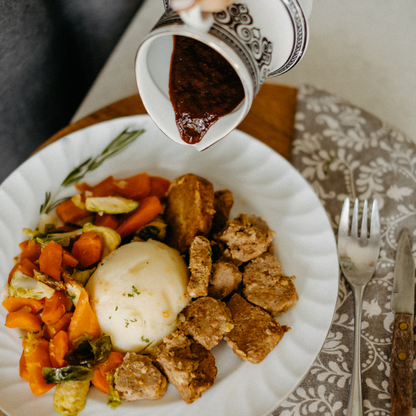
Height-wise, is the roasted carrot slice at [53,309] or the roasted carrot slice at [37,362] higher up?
the roasted carrot slice at [53,309]

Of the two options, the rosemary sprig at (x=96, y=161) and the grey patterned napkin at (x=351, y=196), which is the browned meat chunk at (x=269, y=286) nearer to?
the grey patterned napkin at (x=351, y=196)

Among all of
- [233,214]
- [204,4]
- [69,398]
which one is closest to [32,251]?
[69,398]

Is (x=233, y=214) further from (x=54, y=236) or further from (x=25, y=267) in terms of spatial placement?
(x=25, y=267)

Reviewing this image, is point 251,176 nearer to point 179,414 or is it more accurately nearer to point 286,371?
point 286,371

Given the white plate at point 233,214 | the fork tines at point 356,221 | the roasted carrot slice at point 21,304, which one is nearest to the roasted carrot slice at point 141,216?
the white plate at point 233,214

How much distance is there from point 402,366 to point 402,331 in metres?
0.21

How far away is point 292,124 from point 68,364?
2513mm

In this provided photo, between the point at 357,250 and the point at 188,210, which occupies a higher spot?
the point at 188,210

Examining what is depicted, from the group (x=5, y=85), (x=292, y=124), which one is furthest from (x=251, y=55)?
(x=5, y=85)

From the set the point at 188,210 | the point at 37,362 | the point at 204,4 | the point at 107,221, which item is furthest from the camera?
the point at 107,221

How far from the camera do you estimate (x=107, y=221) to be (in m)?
2.73

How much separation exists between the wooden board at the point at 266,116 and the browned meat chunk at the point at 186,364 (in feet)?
5.65

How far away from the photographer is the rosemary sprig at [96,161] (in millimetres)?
2873

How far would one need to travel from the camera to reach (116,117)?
10.9ft
